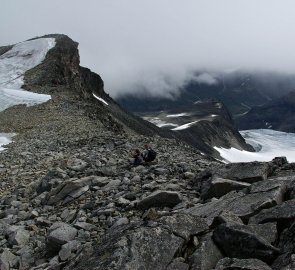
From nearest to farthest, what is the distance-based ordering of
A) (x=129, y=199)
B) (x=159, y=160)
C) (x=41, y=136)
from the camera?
(x=129, y=199) → (x=159, y=160) → (x=41, y=136)

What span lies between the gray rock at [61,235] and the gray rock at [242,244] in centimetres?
450

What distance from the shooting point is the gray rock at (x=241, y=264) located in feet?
26.8

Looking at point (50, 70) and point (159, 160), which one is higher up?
point (50, 70)

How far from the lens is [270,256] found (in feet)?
28.7

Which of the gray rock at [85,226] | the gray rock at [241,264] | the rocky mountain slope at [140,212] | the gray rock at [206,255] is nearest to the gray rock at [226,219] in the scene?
the rocky mountain slope at [140,212]

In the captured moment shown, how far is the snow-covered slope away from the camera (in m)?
54.1

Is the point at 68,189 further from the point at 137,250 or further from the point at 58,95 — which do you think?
the point at 58,95

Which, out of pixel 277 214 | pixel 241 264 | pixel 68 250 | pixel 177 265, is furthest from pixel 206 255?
pixel 68 250

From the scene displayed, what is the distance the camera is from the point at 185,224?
32.5 feet

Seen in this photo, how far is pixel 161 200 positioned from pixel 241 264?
5662 mm

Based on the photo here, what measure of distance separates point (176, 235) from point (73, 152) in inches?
721

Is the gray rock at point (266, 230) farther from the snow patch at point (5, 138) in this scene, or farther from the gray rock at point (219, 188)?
the snow patch at point (5, 138)

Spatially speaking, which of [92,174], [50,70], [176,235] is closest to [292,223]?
[176,235]

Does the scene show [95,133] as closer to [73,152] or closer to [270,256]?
[73,152]
